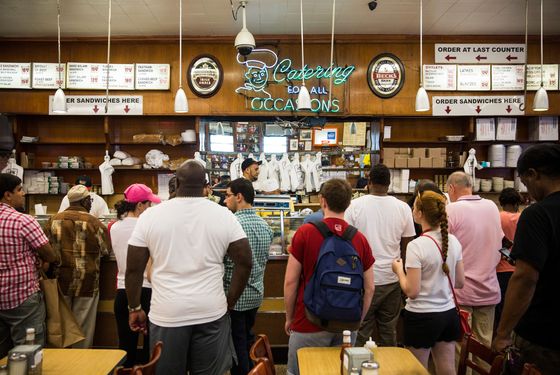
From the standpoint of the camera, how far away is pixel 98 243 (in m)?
4.27

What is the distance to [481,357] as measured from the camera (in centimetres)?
236

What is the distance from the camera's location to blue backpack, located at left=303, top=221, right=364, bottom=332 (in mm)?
2443

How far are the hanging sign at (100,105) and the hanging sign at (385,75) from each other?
392 cm

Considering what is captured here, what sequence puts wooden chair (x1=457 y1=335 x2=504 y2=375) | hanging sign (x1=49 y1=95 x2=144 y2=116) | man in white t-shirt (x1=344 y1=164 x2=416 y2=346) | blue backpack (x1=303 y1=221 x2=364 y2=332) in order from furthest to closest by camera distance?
hanging sign (x1=49 y1=95 x2=144 y2=116) < man in white t-shirt (x1=344 y1=164 x2=416 y2=346) < blue backpack (x1=303 y1=221 x2=364 y2=332) < wooden chair (x1=457 y1=335 x2=504 y2=375)

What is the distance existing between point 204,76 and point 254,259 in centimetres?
530

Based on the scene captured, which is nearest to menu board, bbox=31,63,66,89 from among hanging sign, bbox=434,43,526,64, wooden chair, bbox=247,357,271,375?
hanging sign, bbox=434,43,526,64

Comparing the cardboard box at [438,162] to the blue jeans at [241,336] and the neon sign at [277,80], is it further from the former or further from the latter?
the blue jeans at [241,336]

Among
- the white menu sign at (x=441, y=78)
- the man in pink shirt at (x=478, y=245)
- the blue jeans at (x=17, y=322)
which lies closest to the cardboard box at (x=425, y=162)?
the white menu sign at (x=441, y=78)

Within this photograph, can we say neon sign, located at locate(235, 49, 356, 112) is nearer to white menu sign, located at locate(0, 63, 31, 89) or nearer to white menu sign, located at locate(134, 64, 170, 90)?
white menu sign, located at locate(134, 64, 170, 90)

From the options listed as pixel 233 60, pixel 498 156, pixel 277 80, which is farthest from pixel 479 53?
pixel 233 60

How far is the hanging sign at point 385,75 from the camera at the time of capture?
8125 millimetres

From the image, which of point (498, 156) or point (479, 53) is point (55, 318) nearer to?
point (498, 156)

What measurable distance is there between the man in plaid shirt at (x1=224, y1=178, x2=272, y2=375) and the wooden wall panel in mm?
4701

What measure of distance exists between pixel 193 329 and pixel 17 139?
22.6ft
